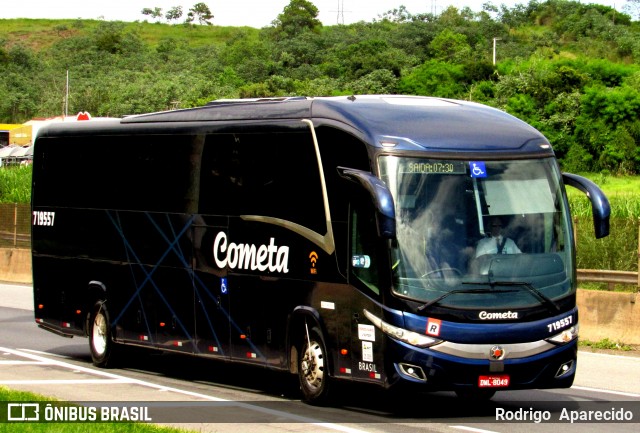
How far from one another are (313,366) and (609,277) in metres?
8.61

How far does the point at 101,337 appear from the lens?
17594 millimetres

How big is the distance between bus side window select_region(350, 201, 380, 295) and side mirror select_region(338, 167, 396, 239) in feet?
1.71

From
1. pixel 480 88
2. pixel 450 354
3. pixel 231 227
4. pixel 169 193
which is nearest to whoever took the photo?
pixel 450 354

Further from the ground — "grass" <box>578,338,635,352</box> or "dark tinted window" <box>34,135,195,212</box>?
"dark tinted window" <box>34,135,195,212</box>

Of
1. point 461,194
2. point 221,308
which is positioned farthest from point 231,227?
point 461,194

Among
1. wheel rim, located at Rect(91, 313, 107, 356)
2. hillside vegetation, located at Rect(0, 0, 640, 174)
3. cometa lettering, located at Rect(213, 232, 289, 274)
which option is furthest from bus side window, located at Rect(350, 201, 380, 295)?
hillside vegetation, located at Rect(0, 0, 640, 174)

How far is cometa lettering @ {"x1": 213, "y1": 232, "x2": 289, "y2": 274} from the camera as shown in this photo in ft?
45.7

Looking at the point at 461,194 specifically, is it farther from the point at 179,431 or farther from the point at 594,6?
the point at 594,6

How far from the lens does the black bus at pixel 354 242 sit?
11.9 m

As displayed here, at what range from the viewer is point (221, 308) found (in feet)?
49.1

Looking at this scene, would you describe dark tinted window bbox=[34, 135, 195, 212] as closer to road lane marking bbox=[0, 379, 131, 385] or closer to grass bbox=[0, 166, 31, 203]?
road lane marking bbox=[0, 379, 131, 385]

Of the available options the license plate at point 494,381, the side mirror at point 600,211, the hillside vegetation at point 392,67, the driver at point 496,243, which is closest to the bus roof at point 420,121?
the side mirror at point 600,211

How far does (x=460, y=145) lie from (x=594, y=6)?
418ft

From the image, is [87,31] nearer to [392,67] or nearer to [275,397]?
Answer: [392,67]
